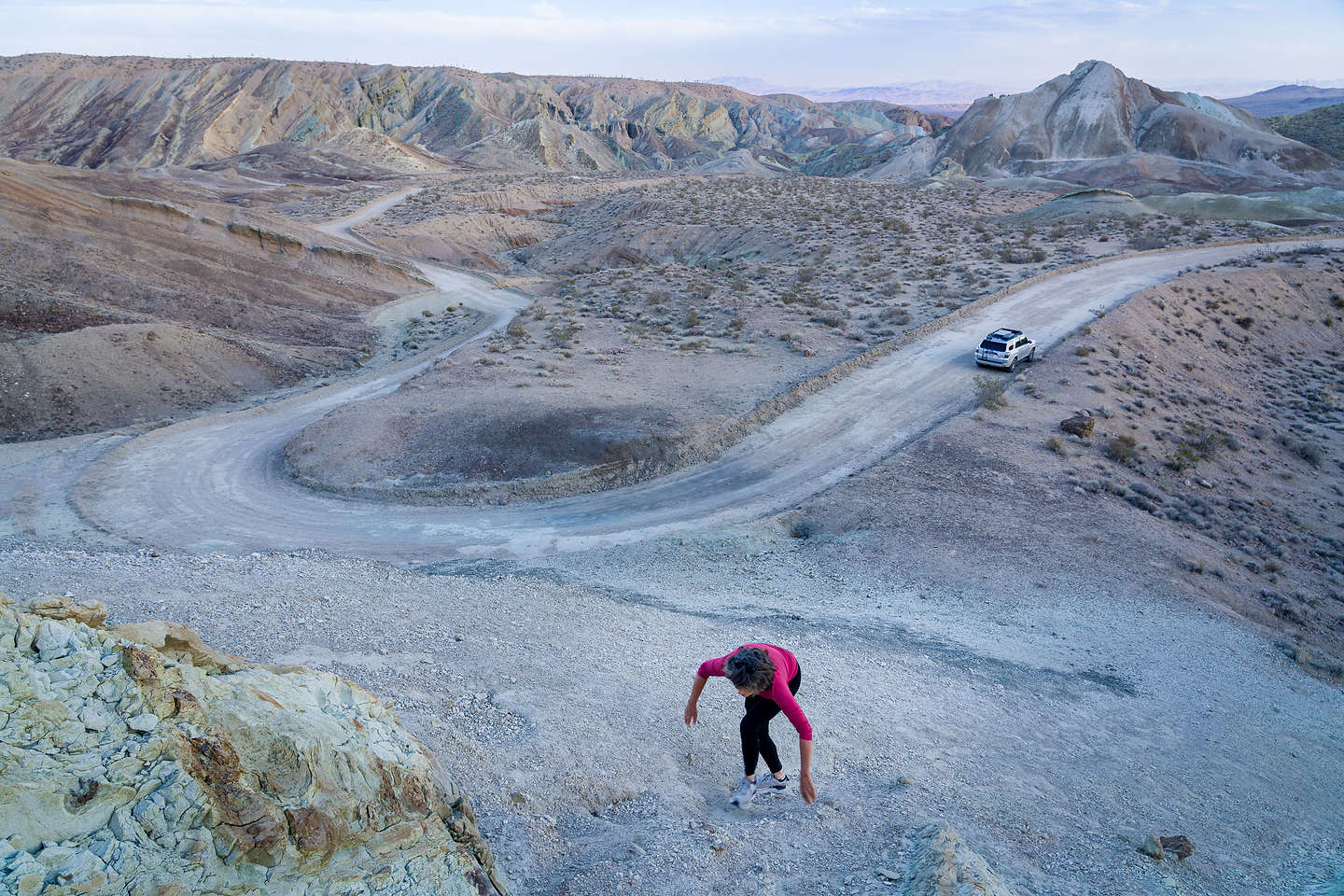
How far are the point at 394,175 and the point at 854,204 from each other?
61.2 meters

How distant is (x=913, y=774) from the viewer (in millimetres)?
8250

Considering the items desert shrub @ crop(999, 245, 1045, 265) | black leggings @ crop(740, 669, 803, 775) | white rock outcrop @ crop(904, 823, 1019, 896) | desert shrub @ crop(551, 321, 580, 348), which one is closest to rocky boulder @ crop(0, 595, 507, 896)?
black leggings @ crop(740, 669, 803, 775)

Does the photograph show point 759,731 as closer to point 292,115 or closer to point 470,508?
point 470,508

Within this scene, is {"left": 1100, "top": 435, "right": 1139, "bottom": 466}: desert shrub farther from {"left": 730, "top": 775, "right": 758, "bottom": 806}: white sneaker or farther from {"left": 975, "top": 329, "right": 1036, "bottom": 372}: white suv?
{"left": 730, "top": 775, "right": 758, "bottom": 806}: white sneaker

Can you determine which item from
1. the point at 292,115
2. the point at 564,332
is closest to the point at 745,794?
the point at 564,332

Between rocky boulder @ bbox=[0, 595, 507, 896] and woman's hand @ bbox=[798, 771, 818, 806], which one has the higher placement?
rocky boulder @ bbox=[0, 595, 507, 896]

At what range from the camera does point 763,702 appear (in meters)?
6.78

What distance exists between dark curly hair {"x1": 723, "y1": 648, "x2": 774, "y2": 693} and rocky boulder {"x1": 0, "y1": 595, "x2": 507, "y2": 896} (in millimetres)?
2292

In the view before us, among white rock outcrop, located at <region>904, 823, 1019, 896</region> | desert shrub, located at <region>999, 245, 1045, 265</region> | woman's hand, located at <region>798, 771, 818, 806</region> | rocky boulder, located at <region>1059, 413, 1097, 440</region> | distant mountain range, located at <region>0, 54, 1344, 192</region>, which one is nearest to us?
white rock outcrop, located at <region>904, 823, 1019, 896</region>

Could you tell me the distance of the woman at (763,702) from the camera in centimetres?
638

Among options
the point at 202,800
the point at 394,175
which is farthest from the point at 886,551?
the point at 394,175

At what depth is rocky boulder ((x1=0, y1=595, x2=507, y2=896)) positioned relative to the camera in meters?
4.02

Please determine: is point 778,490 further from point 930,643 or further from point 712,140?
point 712,140

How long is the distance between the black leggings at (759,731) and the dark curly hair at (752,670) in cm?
31
